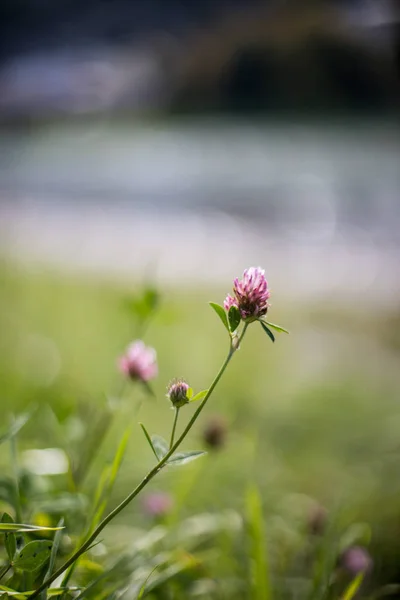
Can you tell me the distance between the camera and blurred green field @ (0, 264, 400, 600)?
35.4 inches

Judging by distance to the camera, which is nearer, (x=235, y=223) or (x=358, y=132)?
(x=235, y=223)

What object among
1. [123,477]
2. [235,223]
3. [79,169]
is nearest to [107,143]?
[79,169]

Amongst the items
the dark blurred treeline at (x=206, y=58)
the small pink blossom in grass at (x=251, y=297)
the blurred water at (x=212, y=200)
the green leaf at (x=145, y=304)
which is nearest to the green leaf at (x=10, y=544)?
the small pink blossom in grass at (x=251, y=297)

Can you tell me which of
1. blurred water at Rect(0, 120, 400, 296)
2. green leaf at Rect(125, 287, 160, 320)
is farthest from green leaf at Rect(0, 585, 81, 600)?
blurred water at Rect(0, 120, 400, 296)

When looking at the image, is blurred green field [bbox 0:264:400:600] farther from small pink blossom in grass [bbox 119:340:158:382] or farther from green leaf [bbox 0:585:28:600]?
green leaf [bbox 0:585:28:600]

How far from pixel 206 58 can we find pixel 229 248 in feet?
16.7

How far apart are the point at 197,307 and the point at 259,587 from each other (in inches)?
58.9

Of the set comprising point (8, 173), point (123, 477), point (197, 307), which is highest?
point (8, 173)

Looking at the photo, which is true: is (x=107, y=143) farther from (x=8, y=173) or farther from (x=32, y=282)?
(x=32, y=282)

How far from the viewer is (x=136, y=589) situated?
62 centimetres

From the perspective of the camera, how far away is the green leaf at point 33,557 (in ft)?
1.75

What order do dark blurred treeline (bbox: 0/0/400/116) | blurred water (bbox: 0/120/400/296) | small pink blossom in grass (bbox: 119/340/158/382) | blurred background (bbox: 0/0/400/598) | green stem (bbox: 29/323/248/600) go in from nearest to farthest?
1. green stem (bbox: 29/323/248/600)
2. small pink blossom in grass (bbox: 119/340/158/382)
3. blurred background (bbox: 0/0/400/598)
4. blurred water (bbox: 0/120/400/296)
5. dark blurred treeline (bbox: 0/0/400/116)

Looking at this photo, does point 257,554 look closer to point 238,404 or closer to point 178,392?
point 178,392

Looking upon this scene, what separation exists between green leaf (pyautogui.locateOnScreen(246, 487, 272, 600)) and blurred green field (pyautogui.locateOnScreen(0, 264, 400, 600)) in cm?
5
